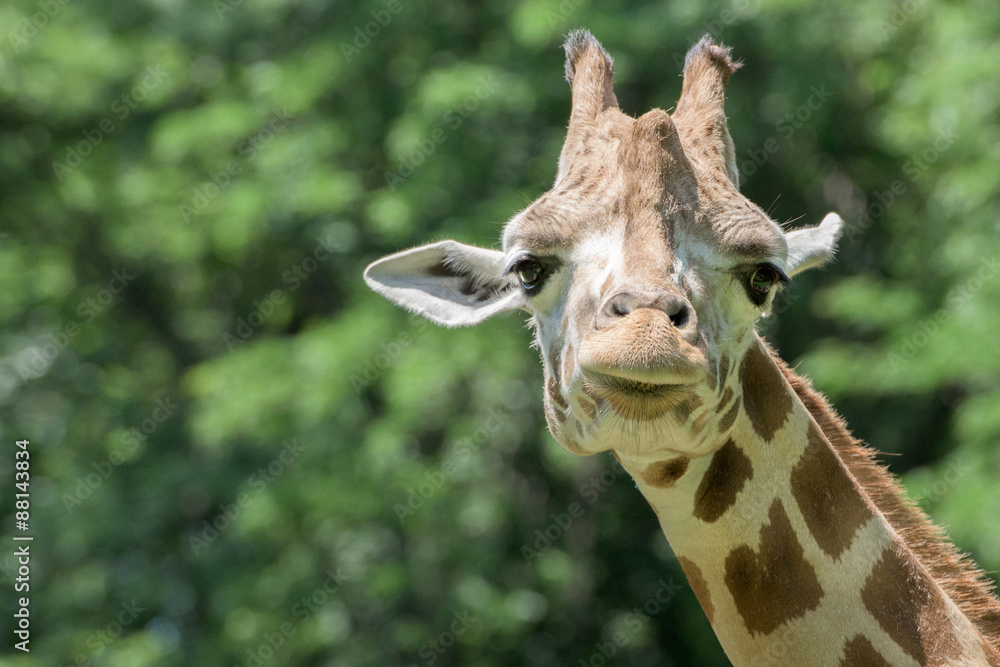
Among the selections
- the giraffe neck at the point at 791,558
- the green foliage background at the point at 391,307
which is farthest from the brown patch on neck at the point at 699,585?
the green foliage background at the point at 391,307

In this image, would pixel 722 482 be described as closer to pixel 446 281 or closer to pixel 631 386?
pixel 631 386

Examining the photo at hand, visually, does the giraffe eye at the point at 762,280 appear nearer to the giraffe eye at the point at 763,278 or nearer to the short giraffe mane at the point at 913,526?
the giraffe eye at the point at 763,278

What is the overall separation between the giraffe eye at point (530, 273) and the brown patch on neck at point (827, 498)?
3.00 ft

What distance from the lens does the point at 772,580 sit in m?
2.77

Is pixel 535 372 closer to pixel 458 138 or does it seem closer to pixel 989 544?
pixel 458 138

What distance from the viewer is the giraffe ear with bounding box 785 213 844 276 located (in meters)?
3.24

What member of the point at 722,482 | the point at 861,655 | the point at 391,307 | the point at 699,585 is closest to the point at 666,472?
the point at 722,482

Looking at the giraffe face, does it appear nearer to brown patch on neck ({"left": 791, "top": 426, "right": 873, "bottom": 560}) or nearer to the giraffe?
the giraffe

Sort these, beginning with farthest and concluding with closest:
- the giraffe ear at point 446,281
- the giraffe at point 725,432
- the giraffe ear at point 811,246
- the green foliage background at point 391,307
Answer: the green foliage background at point 391,307 < the giraffe ear at point 446,281 < the giraffe ear at point 811,246 < the giraffe at point 725,432

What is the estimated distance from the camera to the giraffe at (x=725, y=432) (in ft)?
8.68

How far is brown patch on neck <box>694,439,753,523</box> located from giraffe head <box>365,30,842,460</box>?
0.47 ft

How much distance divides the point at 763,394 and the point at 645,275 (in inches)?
26.5

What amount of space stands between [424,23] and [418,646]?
674cm

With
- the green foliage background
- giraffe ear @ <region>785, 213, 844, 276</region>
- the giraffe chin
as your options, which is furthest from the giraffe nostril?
the green foliage background
